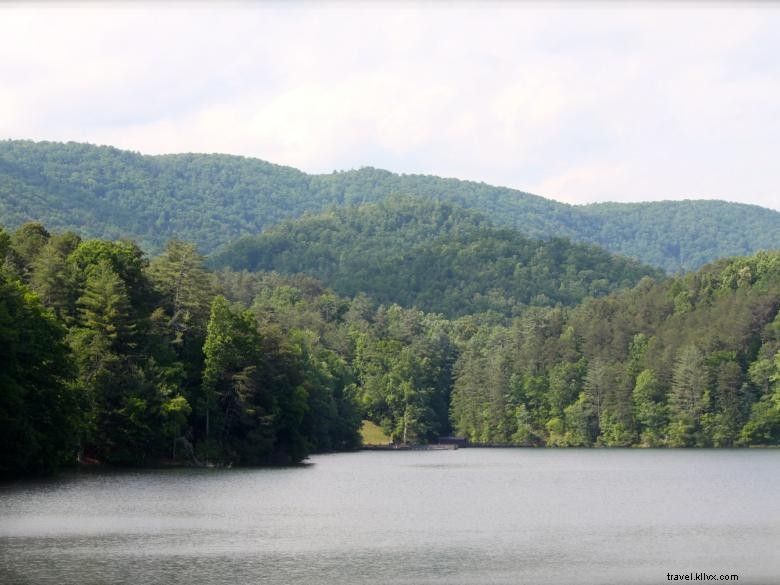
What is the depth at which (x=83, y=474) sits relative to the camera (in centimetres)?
8638

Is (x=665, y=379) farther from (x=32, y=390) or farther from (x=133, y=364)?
(x=32, y=390)

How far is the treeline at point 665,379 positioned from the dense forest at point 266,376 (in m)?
0.29

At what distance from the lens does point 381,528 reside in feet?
199

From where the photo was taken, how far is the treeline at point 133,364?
79312 mm

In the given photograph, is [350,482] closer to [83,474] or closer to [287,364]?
[83,474]

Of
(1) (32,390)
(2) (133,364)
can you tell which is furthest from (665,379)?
(1) (32,390)

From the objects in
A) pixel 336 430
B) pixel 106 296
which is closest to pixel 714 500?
pixel 106 296

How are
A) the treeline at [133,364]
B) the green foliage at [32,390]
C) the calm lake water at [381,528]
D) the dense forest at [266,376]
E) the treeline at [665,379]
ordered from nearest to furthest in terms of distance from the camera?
the calm lake water at [381,528], the green foliage at [32,390], the treeline at [133,364], the dense forest at [266,376], the treeline at [665,379]

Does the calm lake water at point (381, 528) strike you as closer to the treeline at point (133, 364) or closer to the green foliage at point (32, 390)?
the green foliage at point (32, 390)

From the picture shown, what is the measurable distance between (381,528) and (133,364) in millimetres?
41760

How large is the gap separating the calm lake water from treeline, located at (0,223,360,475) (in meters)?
4.63

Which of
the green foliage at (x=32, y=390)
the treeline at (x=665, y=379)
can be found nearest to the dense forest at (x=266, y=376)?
the green foliage at (x=32, y=390)

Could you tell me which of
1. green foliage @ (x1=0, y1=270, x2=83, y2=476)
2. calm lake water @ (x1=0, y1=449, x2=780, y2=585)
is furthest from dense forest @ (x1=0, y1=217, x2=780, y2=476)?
calm lake water @ (x1=0, y1=449, x2=780, y2=585)

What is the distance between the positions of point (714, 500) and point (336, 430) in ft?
272
